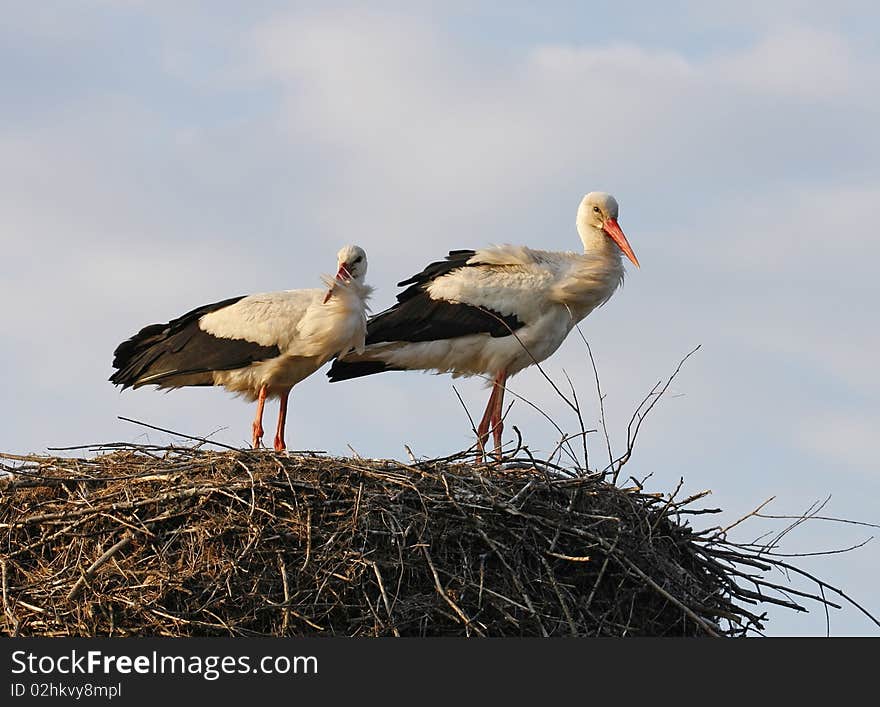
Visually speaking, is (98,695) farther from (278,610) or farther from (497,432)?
(497,432)

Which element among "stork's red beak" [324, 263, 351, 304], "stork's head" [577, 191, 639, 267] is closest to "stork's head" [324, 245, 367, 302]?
"stork's red beak" [324, 263, 351, 304]

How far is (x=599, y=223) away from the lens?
10969 mm

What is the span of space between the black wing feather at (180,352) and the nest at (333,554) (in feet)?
7.41

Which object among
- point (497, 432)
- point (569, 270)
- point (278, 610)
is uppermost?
point (569, 270)

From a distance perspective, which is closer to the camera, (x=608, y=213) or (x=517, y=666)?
(x=517, y=666)

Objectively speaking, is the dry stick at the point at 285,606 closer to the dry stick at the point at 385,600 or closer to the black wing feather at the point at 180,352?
the dry stick at the point at 385,600

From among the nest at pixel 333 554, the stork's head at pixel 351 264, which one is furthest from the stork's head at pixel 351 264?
the nest at pixel 333 554

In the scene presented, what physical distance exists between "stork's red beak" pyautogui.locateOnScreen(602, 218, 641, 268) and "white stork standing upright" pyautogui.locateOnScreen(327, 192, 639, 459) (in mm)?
164

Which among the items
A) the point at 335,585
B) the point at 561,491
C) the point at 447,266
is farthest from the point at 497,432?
the point at 335,585

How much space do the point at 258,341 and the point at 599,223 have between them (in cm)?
258

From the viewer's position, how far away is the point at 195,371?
9.94 m

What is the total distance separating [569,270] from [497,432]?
3.74ft

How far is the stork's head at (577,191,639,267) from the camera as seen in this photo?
10891 millimetres

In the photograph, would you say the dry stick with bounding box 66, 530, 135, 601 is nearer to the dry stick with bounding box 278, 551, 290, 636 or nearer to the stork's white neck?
the dry stick with bounding box 278, 551, 290, 636
